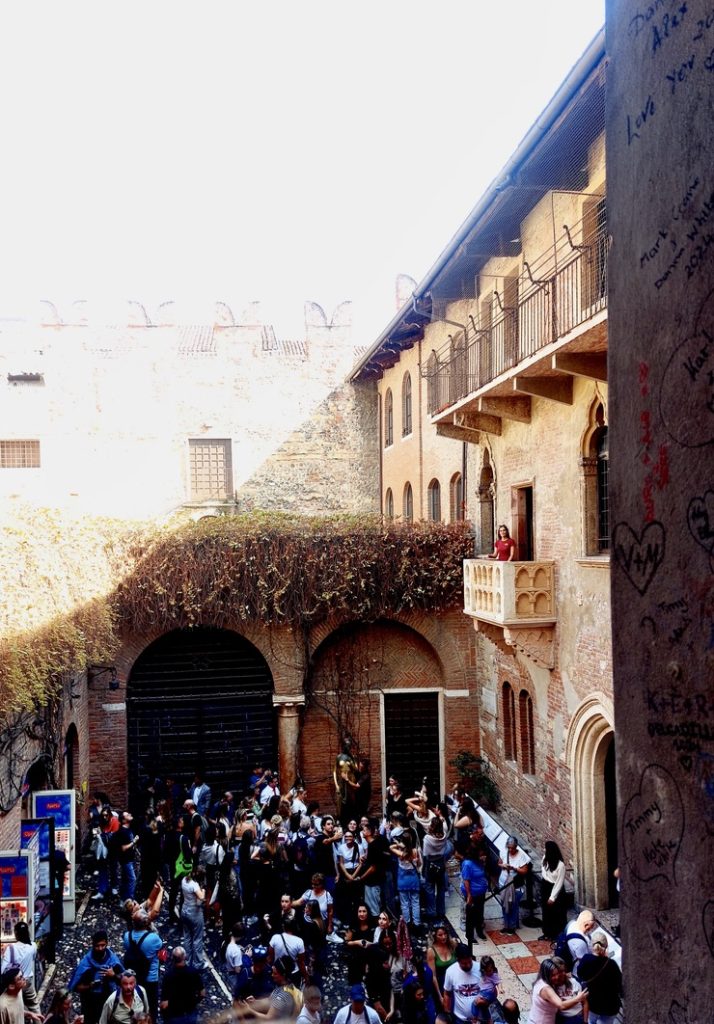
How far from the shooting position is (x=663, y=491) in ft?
4.35

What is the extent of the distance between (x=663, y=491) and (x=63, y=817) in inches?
525

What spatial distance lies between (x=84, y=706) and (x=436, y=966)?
1123cm

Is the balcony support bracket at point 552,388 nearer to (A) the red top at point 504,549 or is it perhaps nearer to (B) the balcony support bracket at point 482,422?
(A) the red top at point 504,549

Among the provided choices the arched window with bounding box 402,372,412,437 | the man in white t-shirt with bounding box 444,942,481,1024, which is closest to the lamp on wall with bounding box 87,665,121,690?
the arched window with bounding box 402,372,412,437

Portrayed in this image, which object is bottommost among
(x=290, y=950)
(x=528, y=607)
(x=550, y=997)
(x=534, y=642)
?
(x=290, y=950)

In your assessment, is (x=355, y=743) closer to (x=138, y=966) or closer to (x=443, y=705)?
(x=443, y=705)

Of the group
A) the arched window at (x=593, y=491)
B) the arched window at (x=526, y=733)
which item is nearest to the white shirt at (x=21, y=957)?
the arched window at (x=593, y=491)

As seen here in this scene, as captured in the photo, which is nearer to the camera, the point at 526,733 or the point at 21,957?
the point at 21,957

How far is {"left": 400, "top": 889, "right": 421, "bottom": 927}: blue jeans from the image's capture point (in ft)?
40.0

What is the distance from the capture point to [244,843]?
12188 millimetres

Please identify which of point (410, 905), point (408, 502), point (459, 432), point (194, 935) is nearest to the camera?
point (194, 935)

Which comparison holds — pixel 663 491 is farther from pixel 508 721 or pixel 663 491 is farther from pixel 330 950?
pixel 508 721

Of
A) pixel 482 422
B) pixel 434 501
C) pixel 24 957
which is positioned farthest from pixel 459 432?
pixel 24 957

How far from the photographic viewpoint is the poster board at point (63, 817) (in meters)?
12.8
